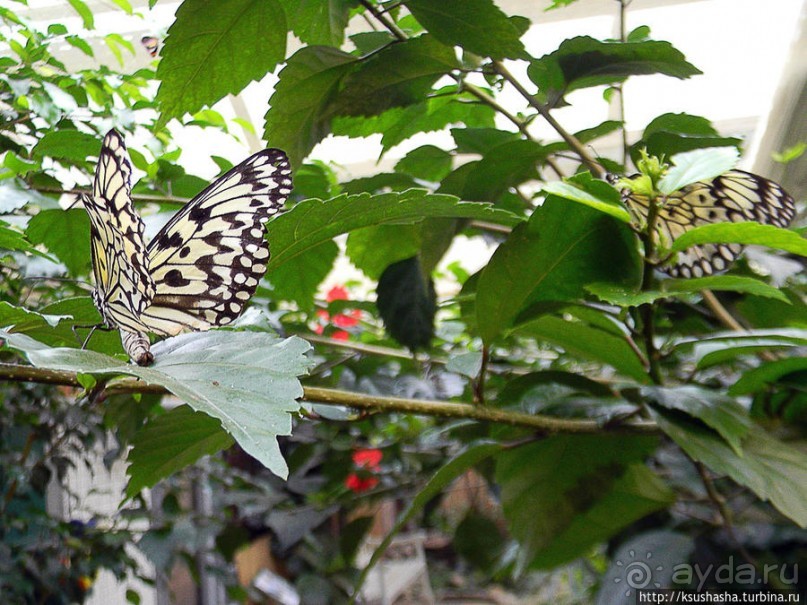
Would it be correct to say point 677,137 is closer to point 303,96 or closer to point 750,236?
point 750,236

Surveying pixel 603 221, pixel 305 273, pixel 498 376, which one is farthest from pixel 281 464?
pixel 498 376

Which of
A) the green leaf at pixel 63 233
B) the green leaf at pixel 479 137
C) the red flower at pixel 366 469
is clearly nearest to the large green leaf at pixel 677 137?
the green leaf at pixel 479 137

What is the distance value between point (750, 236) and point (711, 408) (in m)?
0.14

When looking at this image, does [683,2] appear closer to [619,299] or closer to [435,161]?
[435,161]

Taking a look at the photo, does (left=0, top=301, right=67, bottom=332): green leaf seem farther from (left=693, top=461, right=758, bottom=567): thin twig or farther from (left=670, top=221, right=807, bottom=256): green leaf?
(left=693, top=461, right=758, bottom=567): thin twig

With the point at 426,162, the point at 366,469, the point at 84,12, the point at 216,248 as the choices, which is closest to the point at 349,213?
the point at 216,248

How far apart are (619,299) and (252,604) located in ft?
8.06

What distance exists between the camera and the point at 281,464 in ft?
0.70

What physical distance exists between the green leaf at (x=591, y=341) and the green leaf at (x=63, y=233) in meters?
0.32

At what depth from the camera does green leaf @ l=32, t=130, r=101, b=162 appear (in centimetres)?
50

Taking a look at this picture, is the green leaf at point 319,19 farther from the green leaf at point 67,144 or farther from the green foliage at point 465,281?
the green leaf at point 67,144

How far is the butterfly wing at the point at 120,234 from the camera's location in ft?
0.99

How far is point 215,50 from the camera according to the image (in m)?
0.44

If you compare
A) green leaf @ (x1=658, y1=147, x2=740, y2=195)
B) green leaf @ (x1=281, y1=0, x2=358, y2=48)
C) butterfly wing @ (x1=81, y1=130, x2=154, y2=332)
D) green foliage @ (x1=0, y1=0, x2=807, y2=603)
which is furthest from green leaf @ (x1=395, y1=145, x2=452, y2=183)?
butterfly wing @ (x1=81, y1=130, x2=154, y2=332)
